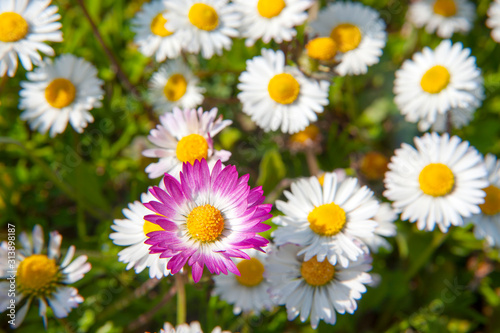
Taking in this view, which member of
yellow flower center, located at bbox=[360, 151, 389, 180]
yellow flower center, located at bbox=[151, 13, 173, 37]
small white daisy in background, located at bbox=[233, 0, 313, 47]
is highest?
yellow flower center, located at bbox=[151, 13, 173, 37]

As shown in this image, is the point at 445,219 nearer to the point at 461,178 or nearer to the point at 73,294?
the point at 461,178

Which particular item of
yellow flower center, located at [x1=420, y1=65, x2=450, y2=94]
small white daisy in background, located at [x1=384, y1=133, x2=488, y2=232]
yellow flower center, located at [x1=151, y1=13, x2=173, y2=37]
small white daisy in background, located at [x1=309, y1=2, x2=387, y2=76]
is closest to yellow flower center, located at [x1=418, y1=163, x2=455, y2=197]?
small white daisy in background, located at [x1=384, y1=133, x2=488, y2=232]

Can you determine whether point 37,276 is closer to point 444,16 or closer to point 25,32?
point 25,32

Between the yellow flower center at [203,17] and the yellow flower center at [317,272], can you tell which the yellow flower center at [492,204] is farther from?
the yellow flower center at [203,17]

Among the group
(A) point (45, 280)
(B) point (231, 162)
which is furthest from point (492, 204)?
(A) point (45, 280)

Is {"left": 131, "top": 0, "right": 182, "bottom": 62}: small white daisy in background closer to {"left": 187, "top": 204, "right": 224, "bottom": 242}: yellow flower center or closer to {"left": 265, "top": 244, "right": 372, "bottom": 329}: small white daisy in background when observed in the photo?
{"left": 187, "top": 204, "right": 224, "bottom": 242}: yellow flower center

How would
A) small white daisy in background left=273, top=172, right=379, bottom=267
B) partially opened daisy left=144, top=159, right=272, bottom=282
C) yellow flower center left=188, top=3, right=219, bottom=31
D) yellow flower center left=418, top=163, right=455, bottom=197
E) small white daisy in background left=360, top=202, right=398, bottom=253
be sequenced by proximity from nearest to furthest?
1. partially opened daisy left=144, top=159, right=272, bottom=282
2. small white daisy in background left=273, top=172, right=379, bottom=267
3. yellow flower center left=418, top=163, right=455, bottom=197
4. small white daisy in background left=360, top=202, right=398, bottom=253
5. yellow flower center left=188, top=3, right=219, bottom=31

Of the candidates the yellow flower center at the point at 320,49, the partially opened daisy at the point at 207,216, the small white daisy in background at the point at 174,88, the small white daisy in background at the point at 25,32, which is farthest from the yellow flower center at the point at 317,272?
the small white daisy in background at the point at 25,32
